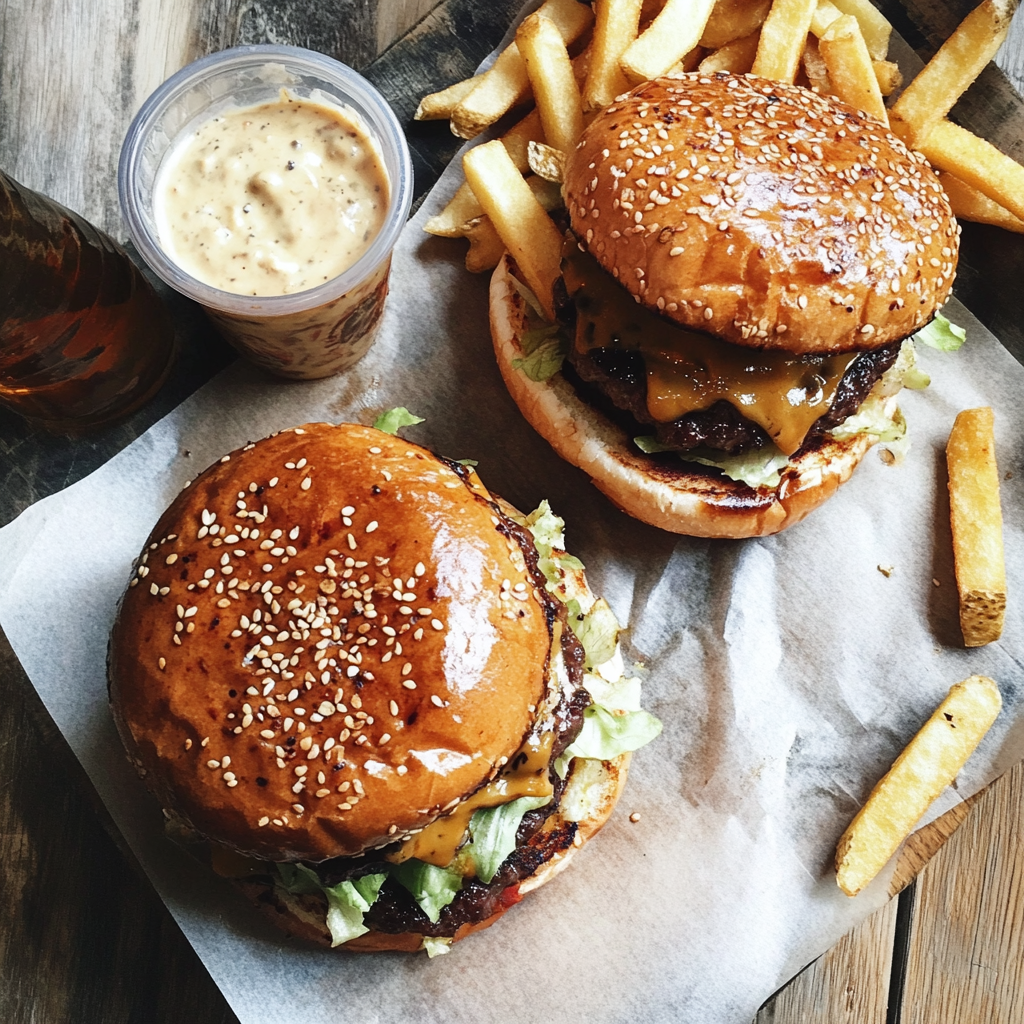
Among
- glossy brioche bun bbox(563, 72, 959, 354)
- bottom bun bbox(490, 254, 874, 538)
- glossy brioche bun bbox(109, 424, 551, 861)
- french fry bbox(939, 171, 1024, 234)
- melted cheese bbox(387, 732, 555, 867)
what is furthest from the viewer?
french fry bbox(939, 171, 1024, 234)

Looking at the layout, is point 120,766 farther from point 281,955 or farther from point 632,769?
point 632,769

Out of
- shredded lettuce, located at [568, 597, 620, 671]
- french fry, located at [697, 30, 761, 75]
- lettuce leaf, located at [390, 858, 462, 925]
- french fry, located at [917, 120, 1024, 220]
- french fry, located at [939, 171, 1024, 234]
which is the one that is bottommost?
lettuce leaf, located at [390, 858, 462, 925]

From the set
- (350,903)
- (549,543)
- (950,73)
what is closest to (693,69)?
(950,73)

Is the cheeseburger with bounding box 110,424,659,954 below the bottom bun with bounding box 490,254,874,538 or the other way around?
below

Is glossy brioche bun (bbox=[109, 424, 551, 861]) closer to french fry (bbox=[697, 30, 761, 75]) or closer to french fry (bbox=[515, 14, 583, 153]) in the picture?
french fry (bbox=[515, 14, 583, 153])

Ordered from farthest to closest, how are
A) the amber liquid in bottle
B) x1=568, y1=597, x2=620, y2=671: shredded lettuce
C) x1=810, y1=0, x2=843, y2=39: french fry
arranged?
x1=810, y1=0, x2=843, y2=39: french fry
x1=568, y1=597, x2=620, y2=671: shredded lettuce
the amber liquid in bottle

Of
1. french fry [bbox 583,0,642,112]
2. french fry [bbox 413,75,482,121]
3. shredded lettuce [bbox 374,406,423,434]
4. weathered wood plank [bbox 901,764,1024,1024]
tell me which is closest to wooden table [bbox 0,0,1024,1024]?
weathered wood plank [bbox 901,764,1024,1024]

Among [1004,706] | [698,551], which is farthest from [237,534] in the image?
[1004,706]

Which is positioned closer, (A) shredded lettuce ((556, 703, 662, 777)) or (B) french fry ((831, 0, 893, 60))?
(A) shredded lettuce ((556, 703, 662, 777))
